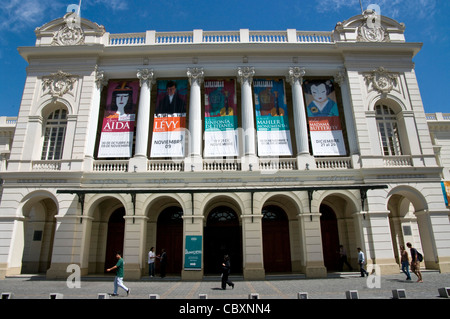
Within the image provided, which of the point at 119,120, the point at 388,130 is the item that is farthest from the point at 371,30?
the point at 119,120

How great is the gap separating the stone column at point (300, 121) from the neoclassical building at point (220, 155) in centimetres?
11

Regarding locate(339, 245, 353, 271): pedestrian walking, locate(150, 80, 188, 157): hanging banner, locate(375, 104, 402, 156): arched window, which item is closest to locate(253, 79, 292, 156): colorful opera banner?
locate(150, 80, 188, 157): hanging banner

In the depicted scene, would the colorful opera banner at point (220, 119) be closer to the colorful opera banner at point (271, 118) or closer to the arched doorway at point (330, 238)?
the colorful opera banner at point (271, 118)

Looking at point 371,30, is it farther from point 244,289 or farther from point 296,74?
point 244,289

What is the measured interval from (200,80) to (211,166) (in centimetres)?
641

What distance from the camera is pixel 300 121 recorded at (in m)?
20.0

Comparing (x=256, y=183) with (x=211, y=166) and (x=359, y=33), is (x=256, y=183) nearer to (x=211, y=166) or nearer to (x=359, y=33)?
(x=211, y=166)

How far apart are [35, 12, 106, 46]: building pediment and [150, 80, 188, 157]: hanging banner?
19.1 ft

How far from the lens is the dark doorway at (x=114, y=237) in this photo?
801 inches

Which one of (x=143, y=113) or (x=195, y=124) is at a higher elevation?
(x=143, y=113)

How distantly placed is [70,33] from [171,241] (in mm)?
16517

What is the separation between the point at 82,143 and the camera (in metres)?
19.0

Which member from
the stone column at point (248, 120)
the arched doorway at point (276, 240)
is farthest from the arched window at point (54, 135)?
the arched doorway at point (276, 240)
